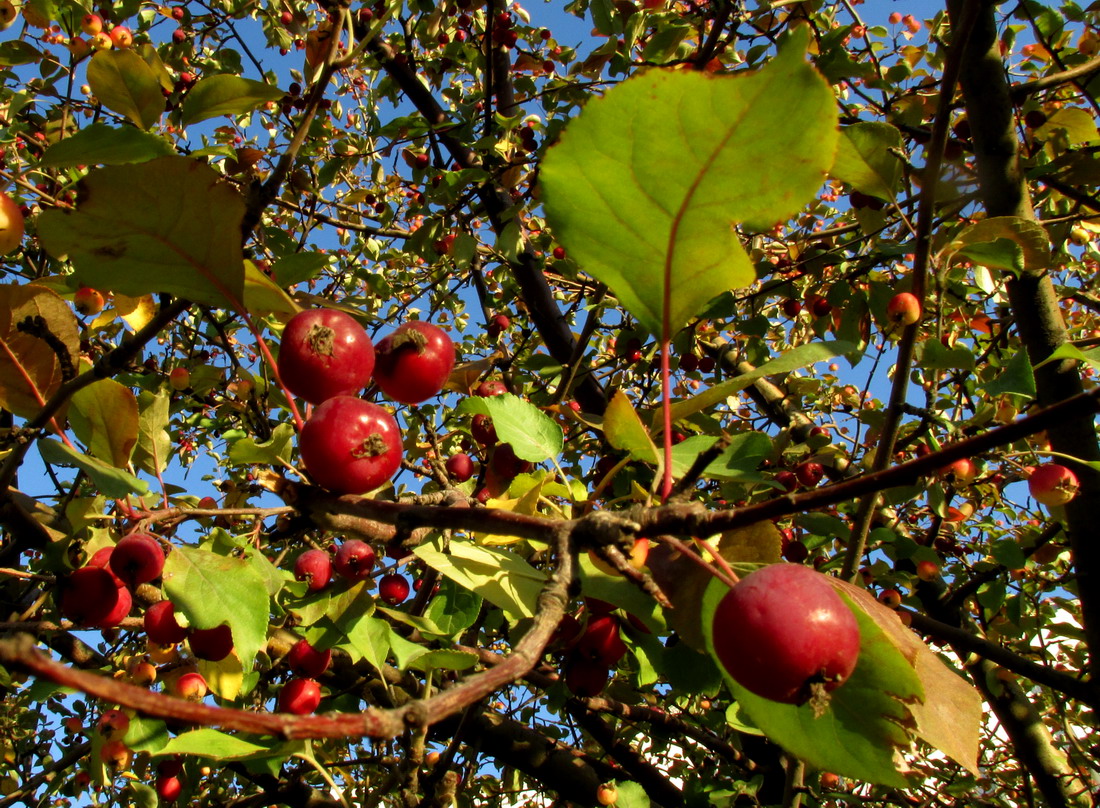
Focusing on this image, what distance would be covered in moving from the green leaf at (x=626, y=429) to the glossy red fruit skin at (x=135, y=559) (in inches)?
38.2

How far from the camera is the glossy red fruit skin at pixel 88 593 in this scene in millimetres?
1536

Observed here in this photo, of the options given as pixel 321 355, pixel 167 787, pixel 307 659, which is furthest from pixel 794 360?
pixel 167 787

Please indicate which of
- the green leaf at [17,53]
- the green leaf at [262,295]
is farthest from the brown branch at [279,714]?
the green leaf at [17,53]

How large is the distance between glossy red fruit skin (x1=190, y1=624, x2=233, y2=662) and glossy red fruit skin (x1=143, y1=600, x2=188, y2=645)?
0.10 meters

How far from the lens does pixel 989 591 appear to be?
2.66 m

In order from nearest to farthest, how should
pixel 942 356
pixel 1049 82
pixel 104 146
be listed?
A: pixel 104 146
pixel 942 356
pixel 1049 82

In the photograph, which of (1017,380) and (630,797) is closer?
(1017,380)

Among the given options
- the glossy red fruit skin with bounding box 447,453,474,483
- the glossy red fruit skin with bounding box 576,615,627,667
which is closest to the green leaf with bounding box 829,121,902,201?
the glossy red fruit skin with bounding box 576,615,627,667

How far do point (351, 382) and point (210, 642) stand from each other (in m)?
0.88

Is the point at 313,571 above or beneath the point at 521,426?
beneath

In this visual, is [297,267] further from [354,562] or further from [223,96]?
[354,562]

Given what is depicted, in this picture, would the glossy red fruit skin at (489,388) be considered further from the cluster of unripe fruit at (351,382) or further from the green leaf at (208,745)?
the green leaf at (208,745)

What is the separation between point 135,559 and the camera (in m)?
1.38

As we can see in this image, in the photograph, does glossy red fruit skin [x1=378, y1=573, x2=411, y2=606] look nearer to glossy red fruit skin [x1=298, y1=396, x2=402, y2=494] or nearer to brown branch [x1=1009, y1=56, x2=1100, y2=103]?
glossy red fruit skin [x1=298, y1=396, x2=402, y2=494]
